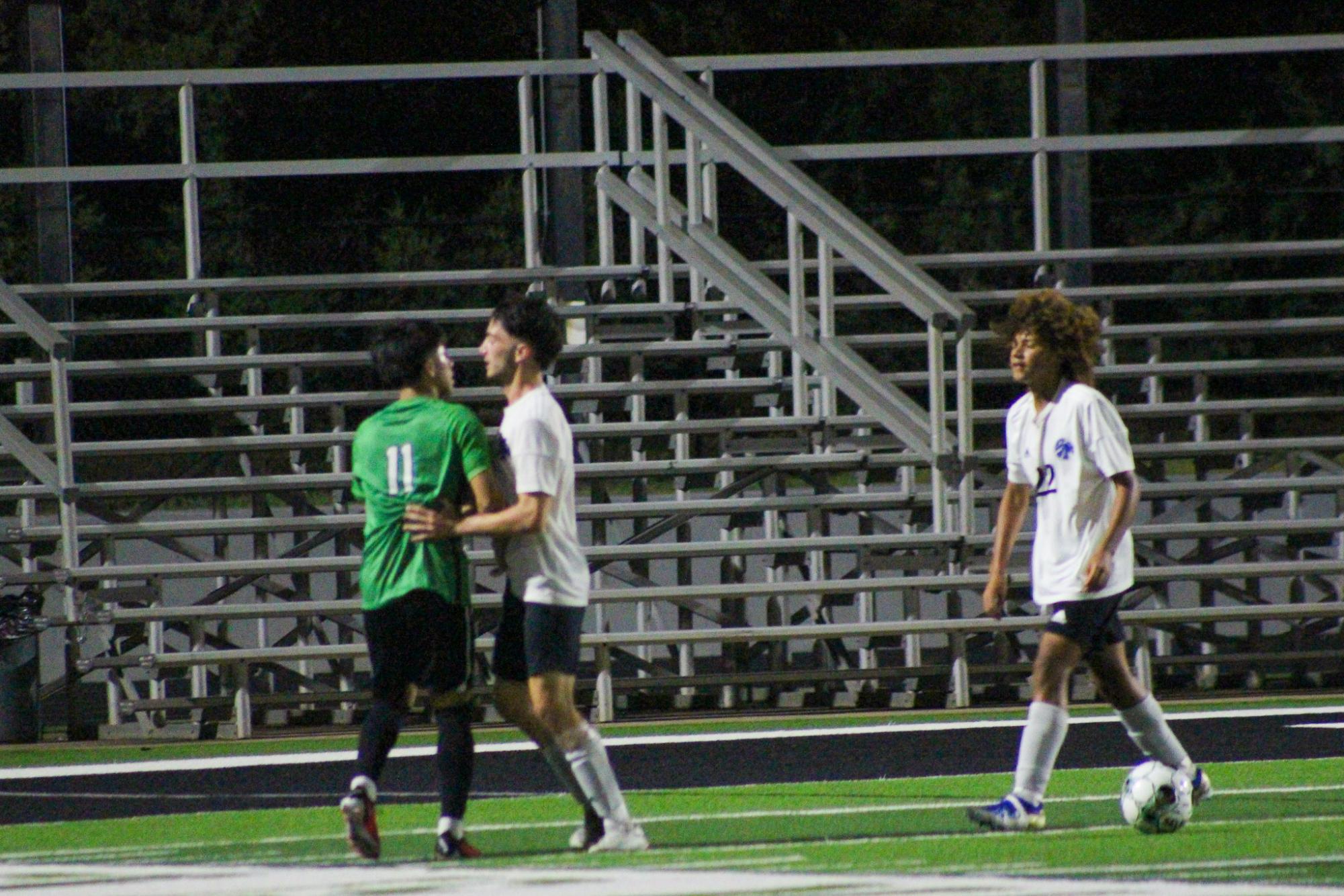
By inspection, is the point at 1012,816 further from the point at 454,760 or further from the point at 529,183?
the point at 529,183

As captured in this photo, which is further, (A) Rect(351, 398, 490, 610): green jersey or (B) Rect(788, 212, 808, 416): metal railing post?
(B) Rect(788, 212, 808, 416): metal railing post

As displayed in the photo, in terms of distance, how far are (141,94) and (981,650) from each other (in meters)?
17.4

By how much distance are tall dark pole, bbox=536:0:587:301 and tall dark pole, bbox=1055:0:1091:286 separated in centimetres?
359

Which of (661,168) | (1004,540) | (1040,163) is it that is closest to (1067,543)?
(1004,540)

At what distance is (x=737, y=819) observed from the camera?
348 inches

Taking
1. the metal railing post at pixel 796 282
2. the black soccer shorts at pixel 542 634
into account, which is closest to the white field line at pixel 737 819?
the black soccer shorts at pixel 542 634

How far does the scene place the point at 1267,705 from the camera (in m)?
12.8

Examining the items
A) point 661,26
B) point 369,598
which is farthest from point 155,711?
point 661,26

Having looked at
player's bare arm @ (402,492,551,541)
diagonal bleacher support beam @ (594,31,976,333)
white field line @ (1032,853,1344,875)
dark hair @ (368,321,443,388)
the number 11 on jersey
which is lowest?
white field line @ (1032,853,1344,875)

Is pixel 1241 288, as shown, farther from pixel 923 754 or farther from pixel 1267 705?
pixel 923 754

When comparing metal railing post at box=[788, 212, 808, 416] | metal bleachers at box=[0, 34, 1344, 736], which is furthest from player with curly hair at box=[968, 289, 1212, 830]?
metal railing post at box=[788, 212, 808, 416]

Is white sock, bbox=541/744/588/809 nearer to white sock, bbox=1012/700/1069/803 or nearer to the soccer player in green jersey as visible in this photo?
the soccer player in green jersey

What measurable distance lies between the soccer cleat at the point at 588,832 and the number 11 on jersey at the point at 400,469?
1175 millimetres

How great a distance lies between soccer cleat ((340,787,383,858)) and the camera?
7266 mm
